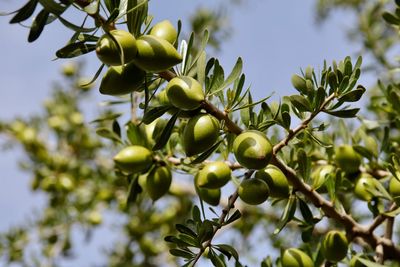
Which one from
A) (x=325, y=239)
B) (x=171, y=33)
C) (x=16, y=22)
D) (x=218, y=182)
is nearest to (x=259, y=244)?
(x=325, y=239)

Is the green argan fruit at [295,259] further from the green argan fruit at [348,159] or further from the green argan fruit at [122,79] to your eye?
the green argan fruit at [122,79]

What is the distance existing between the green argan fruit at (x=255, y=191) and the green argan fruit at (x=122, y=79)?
1.28 ft

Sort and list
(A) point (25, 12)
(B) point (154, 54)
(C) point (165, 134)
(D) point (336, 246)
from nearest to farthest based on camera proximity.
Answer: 1. (A) point (25, 12)
2. (B) point (154, 54)
3. (C) point (165, 134)
4. (D) point (336, 246)

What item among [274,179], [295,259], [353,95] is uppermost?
[353,95]

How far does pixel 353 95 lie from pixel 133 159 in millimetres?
697

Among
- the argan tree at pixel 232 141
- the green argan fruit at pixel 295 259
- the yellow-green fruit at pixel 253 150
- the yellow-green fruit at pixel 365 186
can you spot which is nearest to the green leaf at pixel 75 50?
the argan tree at pixel 232 141

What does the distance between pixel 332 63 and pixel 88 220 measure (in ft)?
9.62

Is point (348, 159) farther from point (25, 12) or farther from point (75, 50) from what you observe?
point (25, 12)

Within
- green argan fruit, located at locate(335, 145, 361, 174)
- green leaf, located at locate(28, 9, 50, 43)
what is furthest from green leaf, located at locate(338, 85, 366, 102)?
green leaf, located at locate(28, 9, 50, 43)

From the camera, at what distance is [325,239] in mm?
1484

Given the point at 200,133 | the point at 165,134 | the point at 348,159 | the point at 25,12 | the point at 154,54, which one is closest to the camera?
the point at 25,12

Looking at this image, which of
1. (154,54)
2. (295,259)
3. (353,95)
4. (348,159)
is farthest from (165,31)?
(348,159)

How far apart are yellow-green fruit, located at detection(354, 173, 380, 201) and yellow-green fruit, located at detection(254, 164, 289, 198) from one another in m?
0.40

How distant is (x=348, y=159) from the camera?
1.78 meters
